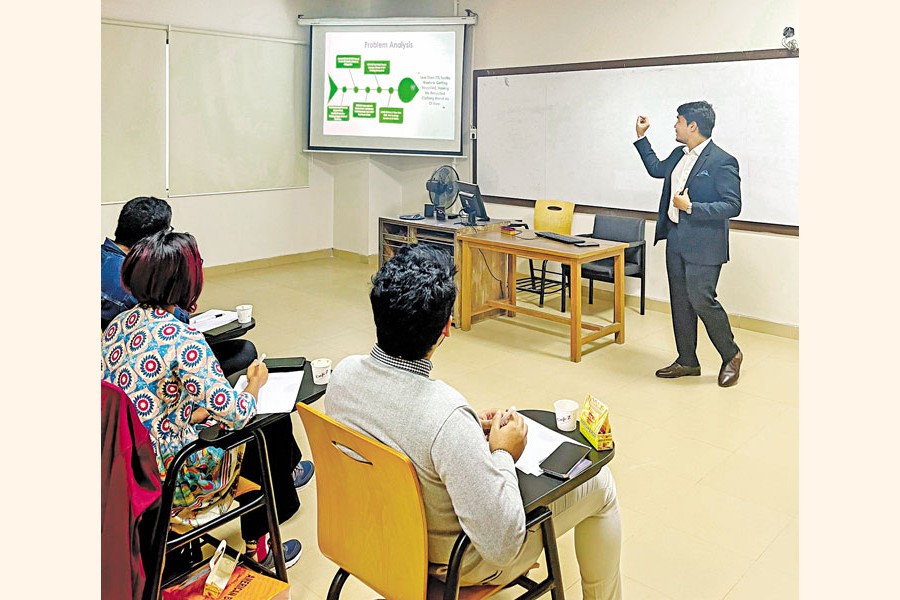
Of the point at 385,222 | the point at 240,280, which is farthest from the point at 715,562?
the point at 240,280

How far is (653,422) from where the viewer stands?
140 inches

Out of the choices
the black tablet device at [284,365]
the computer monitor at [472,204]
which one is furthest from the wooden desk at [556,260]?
the black tablet device at [284,365]

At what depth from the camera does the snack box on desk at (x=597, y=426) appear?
182cm

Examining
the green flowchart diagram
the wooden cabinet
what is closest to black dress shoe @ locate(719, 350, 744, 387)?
the wooden cabinet

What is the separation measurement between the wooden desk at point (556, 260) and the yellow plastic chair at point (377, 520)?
289 cm

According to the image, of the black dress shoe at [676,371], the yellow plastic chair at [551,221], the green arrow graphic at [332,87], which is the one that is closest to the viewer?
the black dress shoe at [676,371]

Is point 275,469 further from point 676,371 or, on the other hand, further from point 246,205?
point 246,205

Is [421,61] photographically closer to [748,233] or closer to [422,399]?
[748,233]

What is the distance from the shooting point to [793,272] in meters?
5.09

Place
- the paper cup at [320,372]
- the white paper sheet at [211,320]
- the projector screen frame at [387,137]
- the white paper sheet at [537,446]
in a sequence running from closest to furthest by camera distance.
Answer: the white paper sheet at [537,446] < the paper cup at [320,372] < the white paper sheet at [211,320] < the projector screen frame at [387,137]

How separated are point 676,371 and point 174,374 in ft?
10.00

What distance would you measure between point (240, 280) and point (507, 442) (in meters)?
5.48

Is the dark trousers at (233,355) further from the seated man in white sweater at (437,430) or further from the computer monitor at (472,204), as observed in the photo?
the computer monitor at (472,204)

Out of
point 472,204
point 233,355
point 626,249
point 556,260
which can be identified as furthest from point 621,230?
point 233,355
